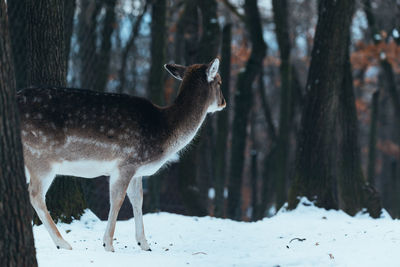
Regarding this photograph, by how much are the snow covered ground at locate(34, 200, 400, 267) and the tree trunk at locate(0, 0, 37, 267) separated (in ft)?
3.25

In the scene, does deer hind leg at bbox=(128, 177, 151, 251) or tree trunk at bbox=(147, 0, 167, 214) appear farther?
tree trunk at bbox=(147, 0, 167, 214)

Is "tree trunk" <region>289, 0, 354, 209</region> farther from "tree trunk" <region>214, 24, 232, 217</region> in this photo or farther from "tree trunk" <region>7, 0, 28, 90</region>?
"tree trunk" <region>7, 0, 28, 90</region>

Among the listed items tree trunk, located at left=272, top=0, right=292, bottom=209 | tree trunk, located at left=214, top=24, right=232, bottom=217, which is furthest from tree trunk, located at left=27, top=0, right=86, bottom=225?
tree trunk, located at left=272, top=0, right=292, bottom=209

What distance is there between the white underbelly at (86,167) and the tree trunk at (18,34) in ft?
15.8

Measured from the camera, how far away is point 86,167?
636 centimetres

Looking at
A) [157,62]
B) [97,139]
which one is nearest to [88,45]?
[157,62]

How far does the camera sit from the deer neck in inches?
274

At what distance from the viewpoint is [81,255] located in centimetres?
552

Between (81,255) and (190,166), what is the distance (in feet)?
24.4

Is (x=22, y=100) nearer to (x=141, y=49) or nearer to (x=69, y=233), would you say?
(x=69, y=233)

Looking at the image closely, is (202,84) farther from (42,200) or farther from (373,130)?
(373,130)

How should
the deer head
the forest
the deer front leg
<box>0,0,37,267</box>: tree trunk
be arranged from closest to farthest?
1. <box>0,0,37,267</box>: tree trunk
2. the deer front leg
3. the deer head
4. the forest

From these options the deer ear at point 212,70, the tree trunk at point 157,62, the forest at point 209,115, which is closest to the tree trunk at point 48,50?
the forest at point 209,115

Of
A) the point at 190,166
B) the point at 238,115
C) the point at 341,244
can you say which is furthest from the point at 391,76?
the point at 341,244
